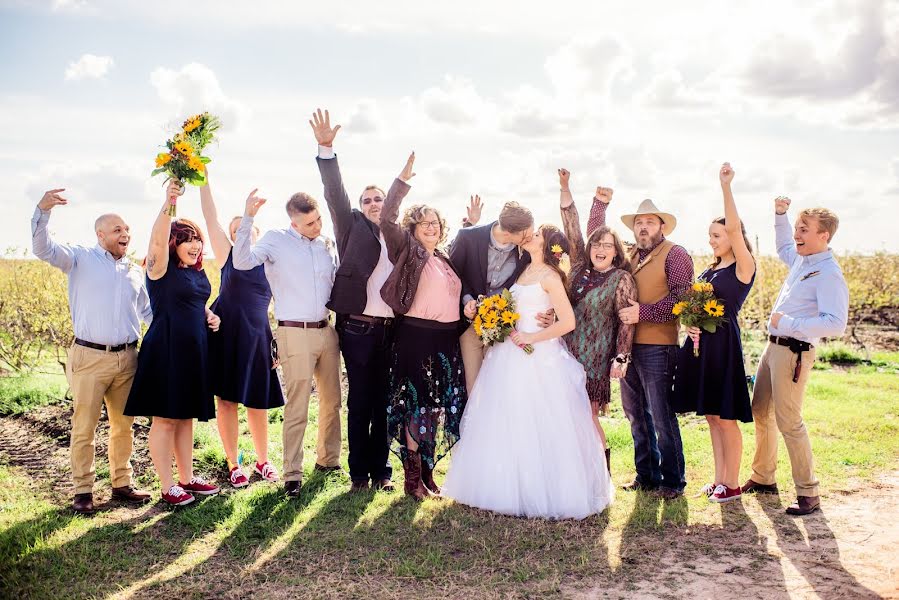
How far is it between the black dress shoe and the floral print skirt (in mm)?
899

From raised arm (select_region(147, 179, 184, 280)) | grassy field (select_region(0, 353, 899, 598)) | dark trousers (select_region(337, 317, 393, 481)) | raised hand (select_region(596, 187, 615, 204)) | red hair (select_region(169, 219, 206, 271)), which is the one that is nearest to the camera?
grassy field (select_region(0, 353, 899, 598))

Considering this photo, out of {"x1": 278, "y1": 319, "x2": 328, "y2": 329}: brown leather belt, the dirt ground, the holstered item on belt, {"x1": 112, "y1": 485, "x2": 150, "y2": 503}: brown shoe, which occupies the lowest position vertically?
the dirt ground

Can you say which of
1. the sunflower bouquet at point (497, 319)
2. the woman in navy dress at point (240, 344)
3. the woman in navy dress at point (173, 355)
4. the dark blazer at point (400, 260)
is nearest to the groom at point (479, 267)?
the sunflower bouquet at point (497, 319)

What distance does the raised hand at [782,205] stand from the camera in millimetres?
6320

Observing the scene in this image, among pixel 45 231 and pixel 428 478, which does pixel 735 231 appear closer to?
pixel 428 478

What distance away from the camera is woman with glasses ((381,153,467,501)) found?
5773 millimetres

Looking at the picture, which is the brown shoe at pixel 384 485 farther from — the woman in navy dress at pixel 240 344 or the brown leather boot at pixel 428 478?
the woman in navy dress at pixel 240 344

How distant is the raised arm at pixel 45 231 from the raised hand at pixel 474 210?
324 cm

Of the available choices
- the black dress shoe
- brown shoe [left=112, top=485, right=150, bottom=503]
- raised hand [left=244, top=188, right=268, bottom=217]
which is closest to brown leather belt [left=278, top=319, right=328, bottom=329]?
raised hand [left=244, top=188, right=268, bottom=217]

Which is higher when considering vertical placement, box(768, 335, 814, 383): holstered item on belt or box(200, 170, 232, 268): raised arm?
box(200, 170, 232, 268): raised arm

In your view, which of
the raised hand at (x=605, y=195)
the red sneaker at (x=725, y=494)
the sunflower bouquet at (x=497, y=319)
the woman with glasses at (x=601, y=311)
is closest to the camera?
the sunflower bouquet at (x=497, y=319)

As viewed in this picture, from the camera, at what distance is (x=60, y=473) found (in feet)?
23.4

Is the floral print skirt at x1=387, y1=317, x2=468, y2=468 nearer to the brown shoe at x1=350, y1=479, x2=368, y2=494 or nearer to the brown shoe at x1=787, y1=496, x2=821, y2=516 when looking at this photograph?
the brown shoe at x1=350, y1=479, x2=368, y2=494

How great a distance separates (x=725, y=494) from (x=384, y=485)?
2839 millimetres
